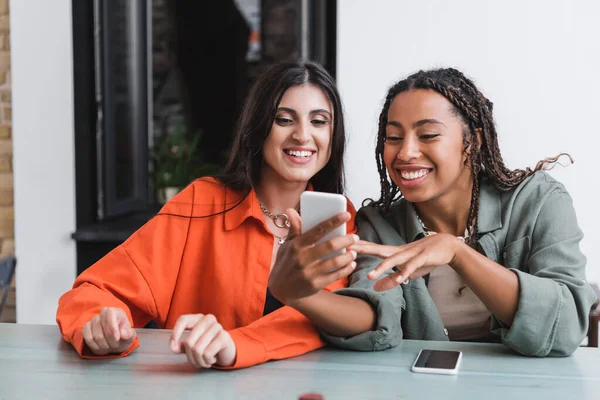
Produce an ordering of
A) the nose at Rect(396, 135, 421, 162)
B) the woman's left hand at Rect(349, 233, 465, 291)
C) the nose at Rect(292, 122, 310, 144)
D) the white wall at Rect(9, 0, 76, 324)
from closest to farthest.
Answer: the woman's left hand at Rect(349, 233, 465, 291) < the nose at Rect(396, 135, 421, 162) < the nose at Rect(292, 122, 310, 144) < the white wall at Rect(9, 0, 76, 324)

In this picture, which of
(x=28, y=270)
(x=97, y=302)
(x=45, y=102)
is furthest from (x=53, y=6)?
(x=97, y=302)

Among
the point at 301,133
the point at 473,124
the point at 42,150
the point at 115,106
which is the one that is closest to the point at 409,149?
the point at 473,124

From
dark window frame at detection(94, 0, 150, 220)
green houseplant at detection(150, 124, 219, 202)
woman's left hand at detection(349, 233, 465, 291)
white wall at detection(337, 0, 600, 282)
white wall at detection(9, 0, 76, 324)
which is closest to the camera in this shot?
woman's left hand at detection(349, 233, 465, 291)

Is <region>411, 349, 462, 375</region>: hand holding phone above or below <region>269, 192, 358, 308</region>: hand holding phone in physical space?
below

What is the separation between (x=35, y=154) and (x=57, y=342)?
188 centimetres

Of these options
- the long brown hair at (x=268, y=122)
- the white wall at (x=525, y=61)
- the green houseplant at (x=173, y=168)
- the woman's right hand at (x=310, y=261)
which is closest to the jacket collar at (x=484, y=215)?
the long brown hair at (x=268, y=122)

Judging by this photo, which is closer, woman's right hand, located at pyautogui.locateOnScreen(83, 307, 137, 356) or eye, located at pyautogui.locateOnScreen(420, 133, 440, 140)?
woman's right hand, located at pyautogui.locateOnScreen(83, 307, 137, 356)

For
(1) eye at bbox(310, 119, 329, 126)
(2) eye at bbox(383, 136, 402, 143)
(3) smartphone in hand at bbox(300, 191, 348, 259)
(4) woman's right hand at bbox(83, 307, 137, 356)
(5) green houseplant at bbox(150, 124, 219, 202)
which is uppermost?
(1) eye at bbox(310, 119, 329, 126)

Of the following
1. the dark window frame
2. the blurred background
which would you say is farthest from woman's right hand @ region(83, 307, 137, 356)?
the dark window frame

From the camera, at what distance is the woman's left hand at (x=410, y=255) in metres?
1.28

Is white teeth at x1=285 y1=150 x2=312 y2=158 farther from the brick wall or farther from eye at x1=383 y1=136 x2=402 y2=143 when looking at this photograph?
the brick wall

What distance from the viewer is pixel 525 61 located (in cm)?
291

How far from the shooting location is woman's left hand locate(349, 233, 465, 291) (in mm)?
1275

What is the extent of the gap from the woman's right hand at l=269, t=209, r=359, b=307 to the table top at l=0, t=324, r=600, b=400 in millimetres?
164
